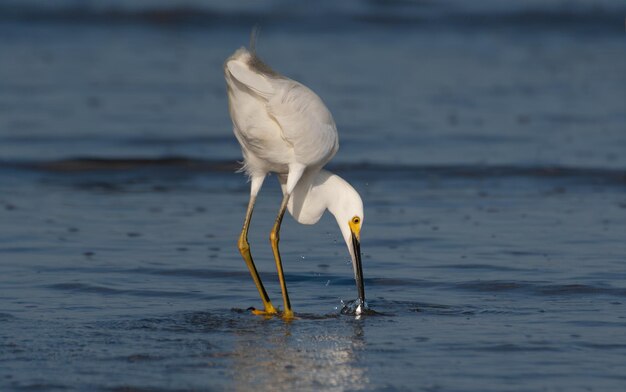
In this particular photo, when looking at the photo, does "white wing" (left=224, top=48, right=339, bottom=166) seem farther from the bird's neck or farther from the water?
the water

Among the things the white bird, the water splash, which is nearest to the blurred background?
the white bird

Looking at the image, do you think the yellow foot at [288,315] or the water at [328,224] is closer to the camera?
the water at [328,224]

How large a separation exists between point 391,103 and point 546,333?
383 inches

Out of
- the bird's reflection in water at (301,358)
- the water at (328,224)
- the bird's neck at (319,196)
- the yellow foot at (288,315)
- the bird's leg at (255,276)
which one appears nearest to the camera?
the bird's reflection in water at (301,358)

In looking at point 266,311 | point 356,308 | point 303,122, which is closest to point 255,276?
point 266,311

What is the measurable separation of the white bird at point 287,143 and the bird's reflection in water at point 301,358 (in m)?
0.52

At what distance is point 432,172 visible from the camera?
12.5m

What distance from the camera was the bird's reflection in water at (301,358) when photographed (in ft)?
19.2

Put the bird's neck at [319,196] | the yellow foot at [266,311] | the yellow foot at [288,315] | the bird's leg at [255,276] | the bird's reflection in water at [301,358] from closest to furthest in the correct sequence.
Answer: the bird's reflection in water at [301,358] < the yellow foot at [288,315] < the yellow foot at [266,311] < the bird's leg at [255,276] < the bird's neck at [319,196]

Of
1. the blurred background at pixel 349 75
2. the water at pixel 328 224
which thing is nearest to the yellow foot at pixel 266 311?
the water at pixel 328 224

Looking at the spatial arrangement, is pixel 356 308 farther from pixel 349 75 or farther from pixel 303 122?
pixel 349 75

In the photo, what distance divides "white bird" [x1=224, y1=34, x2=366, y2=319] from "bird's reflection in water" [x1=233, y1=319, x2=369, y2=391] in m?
0.52

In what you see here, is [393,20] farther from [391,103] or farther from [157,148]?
[157,148]

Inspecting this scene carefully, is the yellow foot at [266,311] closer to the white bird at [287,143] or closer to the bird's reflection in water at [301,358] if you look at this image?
the white bird at [287,143]
